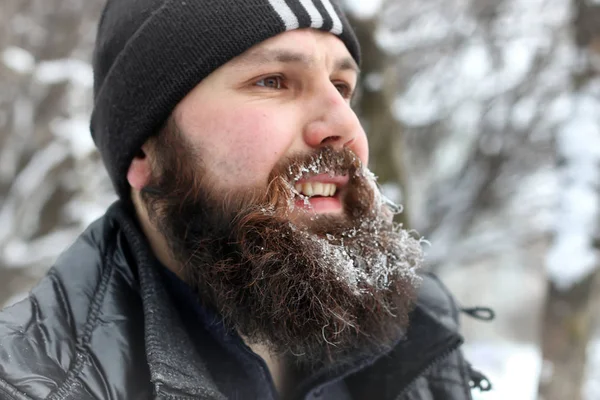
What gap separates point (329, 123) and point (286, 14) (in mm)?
403

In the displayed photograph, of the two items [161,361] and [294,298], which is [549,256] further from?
[161,361]

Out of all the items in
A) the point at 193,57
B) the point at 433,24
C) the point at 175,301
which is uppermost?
the point at 433,24

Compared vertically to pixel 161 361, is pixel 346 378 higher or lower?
lower

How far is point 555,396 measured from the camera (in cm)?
308

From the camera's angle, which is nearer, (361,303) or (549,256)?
(361,303)

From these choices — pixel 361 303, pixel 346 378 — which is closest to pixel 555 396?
pixel 346 378

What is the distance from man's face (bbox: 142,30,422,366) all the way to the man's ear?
7 centimetres

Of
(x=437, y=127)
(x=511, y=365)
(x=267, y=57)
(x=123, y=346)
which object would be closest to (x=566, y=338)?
(x=267, y=57)

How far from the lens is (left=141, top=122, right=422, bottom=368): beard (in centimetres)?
139

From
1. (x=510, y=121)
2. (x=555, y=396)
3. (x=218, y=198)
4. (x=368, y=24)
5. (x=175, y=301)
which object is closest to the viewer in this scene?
(x=218, y=198)

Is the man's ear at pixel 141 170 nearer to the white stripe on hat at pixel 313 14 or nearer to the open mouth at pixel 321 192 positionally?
the open mouth at pixel 321 192

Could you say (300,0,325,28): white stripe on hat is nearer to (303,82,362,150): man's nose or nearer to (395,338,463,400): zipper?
(303,82,362,150): man's nose

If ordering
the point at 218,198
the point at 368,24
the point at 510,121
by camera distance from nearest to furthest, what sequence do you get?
the point at 218,198 < the point at 368,24 < the point at 510,121

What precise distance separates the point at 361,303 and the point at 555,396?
2450mm
